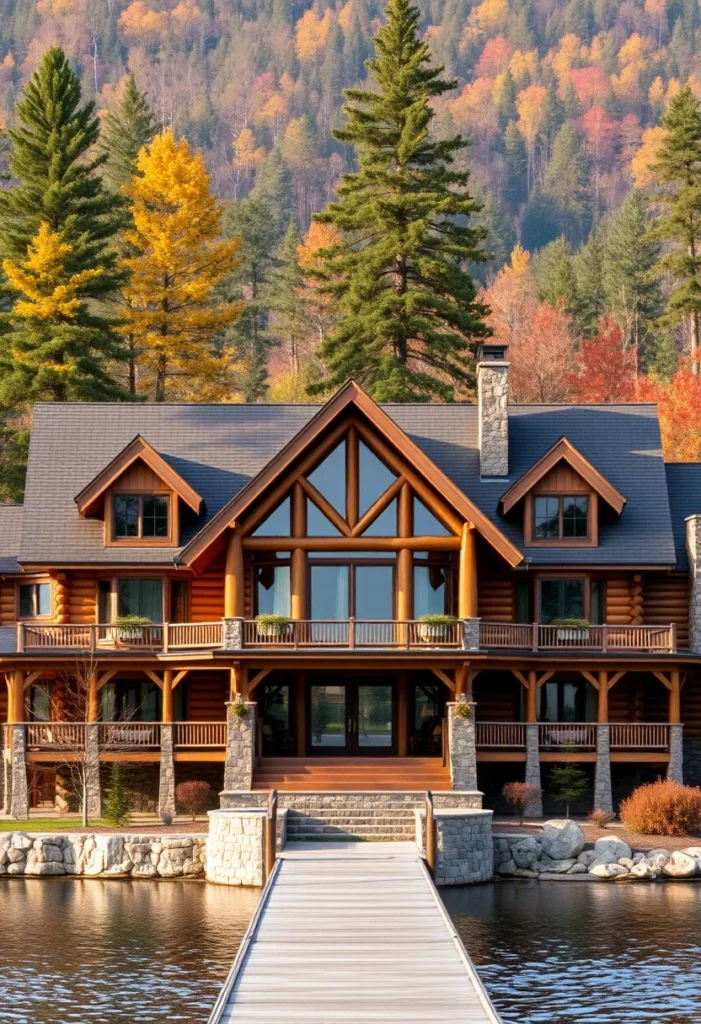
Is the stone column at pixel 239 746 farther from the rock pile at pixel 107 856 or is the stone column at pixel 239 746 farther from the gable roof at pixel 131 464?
the gable roof at pixel 131 464

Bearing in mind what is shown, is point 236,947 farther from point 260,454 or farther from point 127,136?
point 127,136

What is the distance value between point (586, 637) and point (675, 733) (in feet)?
10.6

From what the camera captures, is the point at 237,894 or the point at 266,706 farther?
the point at 266,706

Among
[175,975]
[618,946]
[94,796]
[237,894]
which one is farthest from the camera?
[94,796]

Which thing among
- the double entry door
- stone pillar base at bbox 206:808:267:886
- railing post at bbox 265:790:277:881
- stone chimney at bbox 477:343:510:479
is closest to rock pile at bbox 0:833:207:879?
stone pillar base at bbox 206:808:267:886

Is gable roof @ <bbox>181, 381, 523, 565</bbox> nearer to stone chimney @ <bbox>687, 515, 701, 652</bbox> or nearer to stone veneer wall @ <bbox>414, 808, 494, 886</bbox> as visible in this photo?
stone chimney @ <bbox>687, 515, 701, 652</bbox>

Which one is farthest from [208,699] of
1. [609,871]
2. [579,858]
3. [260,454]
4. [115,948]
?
[115,948]

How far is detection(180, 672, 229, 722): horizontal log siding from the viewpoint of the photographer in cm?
4697

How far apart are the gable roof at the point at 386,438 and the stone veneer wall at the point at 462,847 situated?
764 cm

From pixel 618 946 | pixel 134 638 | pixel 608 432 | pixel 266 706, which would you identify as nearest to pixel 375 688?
pixel 266 706

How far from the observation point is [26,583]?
49125 millimetres

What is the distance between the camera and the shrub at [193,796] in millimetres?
43812

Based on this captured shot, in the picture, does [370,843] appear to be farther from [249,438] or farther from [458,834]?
[249,438]

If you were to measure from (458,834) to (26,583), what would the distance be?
16.2 m
